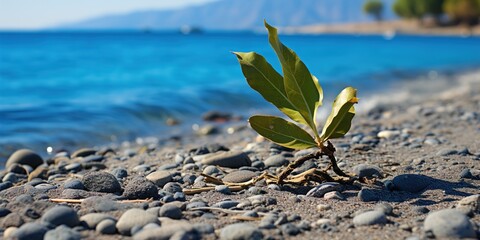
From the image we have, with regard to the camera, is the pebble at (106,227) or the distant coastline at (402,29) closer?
the pebble at (106,227)

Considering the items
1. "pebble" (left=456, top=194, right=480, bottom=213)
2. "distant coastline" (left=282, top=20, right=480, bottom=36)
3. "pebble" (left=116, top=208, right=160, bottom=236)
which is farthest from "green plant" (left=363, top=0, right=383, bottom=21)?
"pebble" (left=116, top=208, right=160, bottom=236)

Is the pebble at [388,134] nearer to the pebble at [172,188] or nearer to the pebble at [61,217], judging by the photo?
the pebble at [172,188]

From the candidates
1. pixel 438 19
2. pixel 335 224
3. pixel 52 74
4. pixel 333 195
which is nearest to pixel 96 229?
pixel 335 224

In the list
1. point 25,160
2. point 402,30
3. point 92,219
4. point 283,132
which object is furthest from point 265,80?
point 402,30

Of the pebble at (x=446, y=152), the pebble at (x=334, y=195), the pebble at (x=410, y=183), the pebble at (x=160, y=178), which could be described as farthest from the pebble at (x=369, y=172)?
the pebble at (x=160, y=178)

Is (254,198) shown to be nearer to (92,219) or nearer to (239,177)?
(239,177)

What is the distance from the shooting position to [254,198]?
139 inches

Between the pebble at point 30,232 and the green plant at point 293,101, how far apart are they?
1.45m

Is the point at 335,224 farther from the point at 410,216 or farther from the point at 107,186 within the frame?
the point at 107,186

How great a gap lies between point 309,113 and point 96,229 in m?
1.59

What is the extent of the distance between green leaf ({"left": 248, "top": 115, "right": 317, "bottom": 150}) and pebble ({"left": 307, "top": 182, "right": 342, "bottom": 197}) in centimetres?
29

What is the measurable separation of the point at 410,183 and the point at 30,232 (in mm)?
2332

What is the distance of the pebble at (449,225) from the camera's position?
2762 millimetres

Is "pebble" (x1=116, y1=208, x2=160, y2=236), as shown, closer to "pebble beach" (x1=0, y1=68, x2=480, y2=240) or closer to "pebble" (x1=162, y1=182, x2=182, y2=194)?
"pebble beach" (x1=0, y1=68, x2=480, y2=240)
